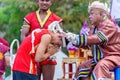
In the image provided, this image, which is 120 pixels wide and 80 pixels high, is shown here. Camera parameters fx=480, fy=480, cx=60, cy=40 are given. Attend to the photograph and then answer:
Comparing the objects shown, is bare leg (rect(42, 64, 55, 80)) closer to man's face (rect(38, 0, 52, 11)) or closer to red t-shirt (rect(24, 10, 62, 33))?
red t-shirt (rect(24, 10, 62, 33))

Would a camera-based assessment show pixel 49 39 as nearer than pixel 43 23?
Yes

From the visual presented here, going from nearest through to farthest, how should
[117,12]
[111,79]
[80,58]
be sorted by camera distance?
[111,79] < [80,58] < [117,12]

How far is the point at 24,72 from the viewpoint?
4.67m

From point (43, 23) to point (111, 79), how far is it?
1167 millimetres

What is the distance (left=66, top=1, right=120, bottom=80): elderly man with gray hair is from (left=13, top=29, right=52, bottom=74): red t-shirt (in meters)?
0.32

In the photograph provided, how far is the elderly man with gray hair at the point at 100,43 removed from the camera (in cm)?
486

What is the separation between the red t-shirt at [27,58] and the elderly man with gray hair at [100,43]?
0.32m

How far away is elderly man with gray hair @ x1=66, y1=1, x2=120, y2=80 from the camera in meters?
4.86

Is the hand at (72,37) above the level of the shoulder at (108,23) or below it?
below

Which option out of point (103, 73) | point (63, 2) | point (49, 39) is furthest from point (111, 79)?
point (63, 2)

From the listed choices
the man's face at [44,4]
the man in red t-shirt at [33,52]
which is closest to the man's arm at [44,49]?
the man in red t-shirt at [33,52]

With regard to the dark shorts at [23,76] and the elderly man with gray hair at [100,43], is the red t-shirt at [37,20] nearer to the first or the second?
the elderly man with gray hair at [100,43]

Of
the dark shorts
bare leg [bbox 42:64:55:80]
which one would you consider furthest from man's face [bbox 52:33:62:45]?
bare leg [bbox 42:64:55:80]

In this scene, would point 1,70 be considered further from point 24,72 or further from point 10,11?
point 10,11
